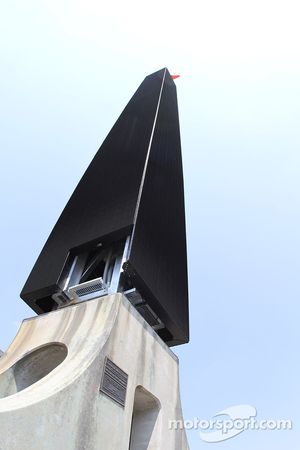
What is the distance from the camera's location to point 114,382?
23.7 feet

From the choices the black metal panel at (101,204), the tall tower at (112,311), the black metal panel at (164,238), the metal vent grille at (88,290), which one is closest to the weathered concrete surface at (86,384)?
the tall tower at (112,311)

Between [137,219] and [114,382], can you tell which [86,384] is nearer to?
[114,382]

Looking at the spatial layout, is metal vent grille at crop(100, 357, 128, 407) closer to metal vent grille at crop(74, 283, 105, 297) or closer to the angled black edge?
metal vent grille at crop(74, 283, 105, 297)

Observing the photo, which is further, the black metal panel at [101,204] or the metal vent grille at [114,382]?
the black metal panel at [101,204]

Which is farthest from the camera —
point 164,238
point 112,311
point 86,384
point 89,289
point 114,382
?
point 164,238

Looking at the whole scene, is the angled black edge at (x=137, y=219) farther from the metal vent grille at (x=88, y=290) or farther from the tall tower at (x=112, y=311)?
the metal vent grille at (x=88, y=290)

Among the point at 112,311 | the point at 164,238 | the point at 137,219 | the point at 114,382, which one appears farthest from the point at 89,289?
the point at 164,238

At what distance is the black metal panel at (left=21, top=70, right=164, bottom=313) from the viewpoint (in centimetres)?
1080

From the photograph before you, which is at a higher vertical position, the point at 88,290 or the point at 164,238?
the point at 164,238

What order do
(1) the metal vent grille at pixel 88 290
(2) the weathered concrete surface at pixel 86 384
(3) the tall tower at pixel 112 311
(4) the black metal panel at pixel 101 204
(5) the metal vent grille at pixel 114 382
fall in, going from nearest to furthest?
(2) the weathered concrete surface at pixel 86 384 → (3) the tall tower at pixel 112 311 → (5) the metal vent grille at pixel 114 382 → (1) the metal vent grille at pixel 88 290 → (4) the black metal panel at pixel 101 204

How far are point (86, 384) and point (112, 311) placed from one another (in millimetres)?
1869

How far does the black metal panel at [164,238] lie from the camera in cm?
1063

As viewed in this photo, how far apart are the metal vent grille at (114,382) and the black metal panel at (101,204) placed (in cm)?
355

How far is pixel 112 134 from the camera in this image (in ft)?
49.9
